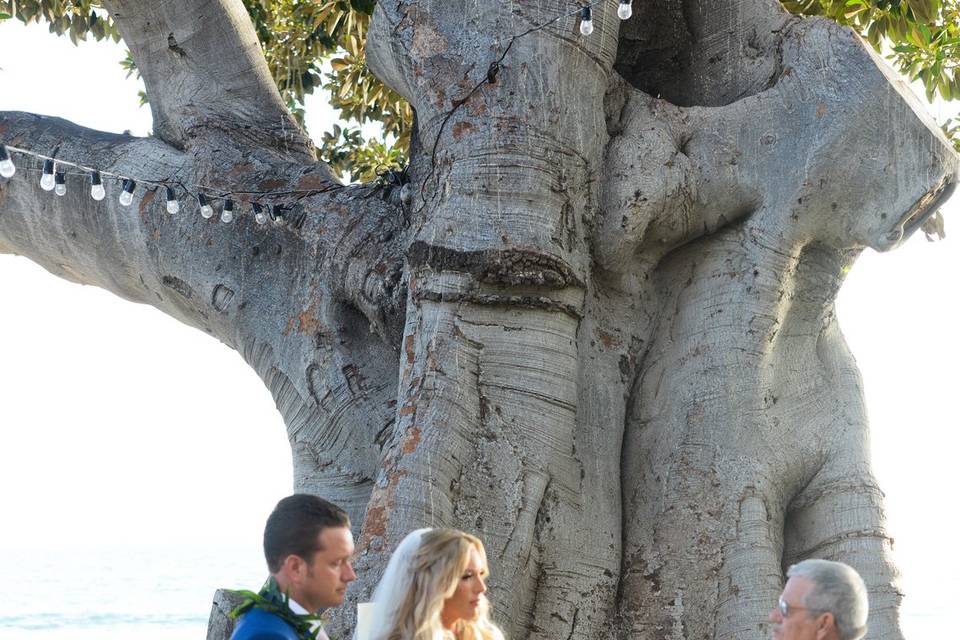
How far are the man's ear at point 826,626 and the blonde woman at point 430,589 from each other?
2.82 feet

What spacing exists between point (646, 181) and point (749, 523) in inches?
56.2

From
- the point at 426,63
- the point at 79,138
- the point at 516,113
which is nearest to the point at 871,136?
the point at 516,113

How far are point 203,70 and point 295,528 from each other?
13.7ft

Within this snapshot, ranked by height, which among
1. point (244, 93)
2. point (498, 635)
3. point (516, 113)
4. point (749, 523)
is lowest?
point (498, 635)

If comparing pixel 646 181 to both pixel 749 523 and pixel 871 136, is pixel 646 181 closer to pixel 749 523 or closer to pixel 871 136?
pixel 871 136

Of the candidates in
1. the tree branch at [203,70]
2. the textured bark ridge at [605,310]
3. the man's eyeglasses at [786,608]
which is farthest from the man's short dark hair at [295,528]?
the tree branch at [203,70]

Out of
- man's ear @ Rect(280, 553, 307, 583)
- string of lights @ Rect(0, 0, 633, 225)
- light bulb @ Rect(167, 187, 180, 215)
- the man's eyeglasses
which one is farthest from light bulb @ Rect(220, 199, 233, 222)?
the man's eyeglasses

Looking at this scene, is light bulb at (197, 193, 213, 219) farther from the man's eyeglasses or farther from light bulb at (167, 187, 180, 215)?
the man's eyeglasses

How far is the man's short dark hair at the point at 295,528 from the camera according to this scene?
340 cm

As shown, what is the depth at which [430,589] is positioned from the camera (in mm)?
3613

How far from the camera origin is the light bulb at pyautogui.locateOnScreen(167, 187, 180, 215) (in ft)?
20.3

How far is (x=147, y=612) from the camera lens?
37.7 metres

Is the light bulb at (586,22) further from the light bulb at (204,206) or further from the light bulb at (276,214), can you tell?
the light bulb at (204,206)

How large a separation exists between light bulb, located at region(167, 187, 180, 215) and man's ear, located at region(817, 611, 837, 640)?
3.63m
